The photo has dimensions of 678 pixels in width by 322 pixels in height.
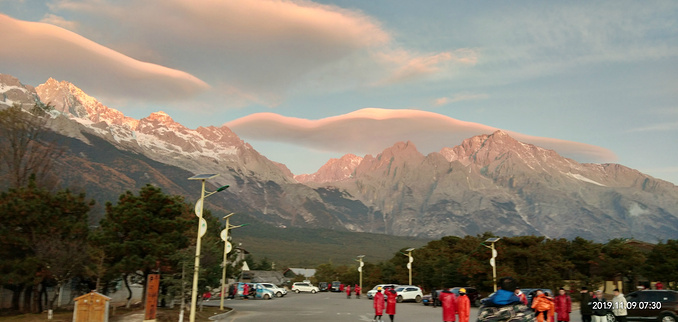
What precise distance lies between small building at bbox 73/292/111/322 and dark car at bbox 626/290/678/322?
2630cm

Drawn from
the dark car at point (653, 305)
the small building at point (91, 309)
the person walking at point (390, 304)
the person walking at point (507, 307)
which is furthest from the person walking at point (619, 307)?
the small building at point (91, 309)

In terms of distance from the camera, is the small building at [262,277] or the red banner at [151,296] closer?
the red banner at [151,296]

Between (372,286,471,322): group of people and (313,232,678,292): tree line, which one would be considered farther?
(313,232,678,292): tree line

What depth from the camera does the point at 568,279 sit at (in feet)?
210

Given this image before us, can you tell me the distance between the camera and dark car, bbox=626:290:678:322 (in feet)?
86.8

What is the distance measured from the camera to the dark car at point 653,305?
2647cm

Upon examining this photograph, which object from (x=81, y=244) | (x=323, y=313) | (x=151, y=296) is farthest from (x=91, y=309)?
(x=323, y=313)

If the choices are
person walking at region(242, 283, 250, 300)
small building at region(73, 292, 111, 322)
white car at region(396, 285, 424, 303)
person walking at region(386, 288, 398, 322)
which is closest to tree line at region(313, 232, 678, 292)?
white car at region(396, 285, 424, 303)

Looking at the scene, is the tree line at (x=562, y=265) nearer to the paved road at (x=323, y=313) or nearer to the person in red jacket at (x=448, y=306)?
the paved road at (x=323, y=313)

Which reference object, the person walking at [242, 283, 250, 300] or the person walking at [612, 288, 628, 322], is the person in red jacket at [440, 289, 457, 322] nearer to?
the person walking at [612, 288, 628, 322]

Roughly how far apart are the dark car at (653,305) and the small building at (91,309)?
26.3 meters

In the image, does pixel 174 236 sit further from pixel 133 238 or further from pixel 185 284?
pixel 185 284

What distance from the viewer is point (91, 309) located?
2770 cm

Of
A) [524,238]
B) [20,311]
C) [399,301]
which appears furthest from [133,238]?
[524,238]
